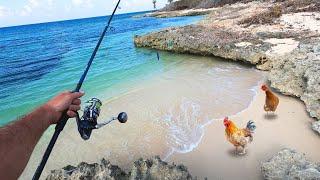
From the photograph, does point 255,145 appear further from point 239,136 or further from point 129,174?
point 129,174

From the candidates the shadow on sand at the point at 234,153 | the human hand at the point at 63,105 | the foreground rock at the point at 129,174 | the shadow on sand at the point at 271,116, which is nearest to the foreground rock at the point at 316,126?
the shadow on sand at the point at 271,116

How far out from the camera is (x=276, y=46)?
58.1ft

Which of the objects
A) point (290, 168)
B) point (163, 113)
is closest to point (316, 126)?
point (290, 168)

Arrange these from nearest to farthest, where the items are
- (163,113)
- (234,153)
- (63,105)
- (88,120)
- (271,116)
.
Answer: (63,105) < (88,120) < (234,153) < (271,116) < (163,113)

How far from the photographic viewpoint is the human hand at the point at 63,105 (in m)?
2.96

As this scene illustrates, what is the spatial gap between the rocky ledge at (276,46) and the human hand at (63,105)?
27.0ft

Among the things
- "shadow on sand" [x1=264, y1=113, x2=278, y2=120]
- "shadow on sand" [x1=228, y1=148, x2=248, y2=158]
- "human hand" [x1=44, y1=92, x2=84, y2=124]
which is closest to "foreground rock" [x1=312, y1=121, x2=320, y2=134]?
"shadow on sand" [x1=264, y1=113, x2=278, y2=120]

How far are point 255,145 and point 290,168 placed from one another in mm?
2226

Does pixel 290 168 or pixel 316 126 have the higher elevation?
pixel 290 168

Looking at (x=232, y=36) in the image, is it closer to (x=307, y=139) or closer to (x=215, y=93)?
(x=215, y=93)

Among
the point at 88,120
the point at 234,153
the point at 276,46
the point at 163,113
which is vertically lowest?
the point at 163,113

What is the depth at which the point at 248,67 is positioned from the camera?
17234mm

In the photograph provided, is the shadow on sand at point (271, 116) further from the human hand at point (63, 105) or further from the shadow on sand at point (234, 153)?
the human hand at point (63, 105)

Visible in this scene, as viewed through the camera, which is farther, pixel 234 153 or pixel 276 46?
pixel 276 46
